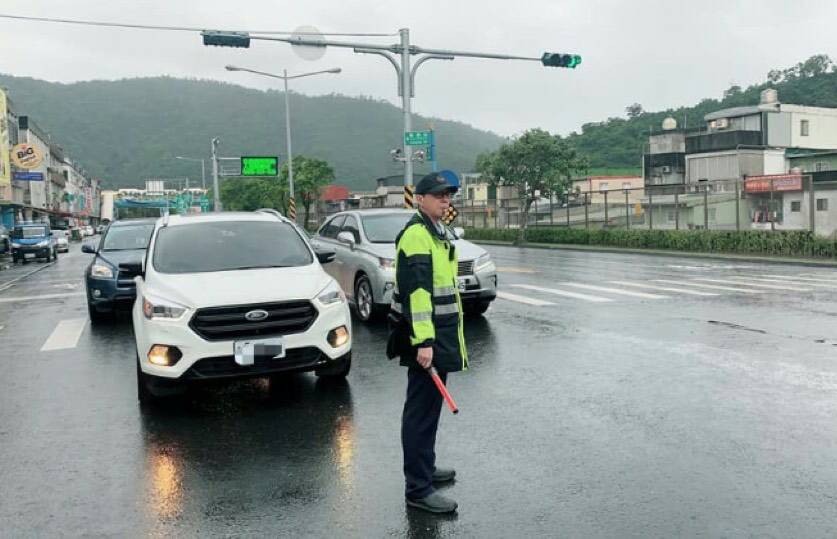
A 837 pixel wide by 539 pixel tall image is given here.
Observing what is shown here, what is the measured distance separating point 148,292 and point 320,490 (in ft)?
10.1

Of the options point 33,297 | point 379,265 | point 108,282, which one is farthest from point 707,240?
point 108,282

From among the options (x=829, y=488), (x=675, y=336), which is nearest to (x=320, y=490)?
(x=829, y=488)

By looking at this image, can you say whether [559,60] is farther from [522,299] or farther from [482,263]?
[482,263]

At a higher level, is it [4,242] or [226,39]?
[226,39]

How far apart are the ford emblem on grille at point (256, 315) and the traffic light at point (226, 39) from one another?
1617 cm

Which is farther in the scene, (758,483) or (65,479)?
(65,479)

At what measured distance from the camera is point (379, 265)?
11.6 m

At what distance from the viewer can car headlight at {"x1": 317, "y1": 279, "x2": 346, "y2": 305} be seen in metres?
7.02

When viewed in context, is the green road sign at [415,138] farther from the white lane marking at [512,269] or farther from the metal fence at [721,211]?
the metal fence at [721,211]

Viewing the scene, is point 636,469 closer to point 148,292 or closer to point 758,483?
point 758,483

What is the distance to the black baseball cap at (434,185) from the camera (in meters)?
4.55

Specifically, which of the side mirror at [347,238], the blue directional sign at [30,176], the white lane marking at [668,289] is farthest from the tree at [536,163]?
the side mirror at [347,238]

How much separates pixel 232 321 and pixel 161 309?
65 centimetres

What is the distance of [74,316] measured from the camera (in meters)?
13.5
